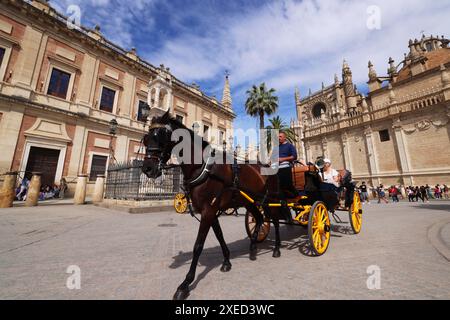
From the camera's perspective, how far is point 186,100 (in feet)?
89.7

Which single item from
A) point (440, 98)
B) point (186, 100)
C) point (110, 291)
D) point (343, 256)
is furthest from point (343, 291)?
point (440, 98)

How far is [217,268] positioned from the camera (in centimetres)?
296

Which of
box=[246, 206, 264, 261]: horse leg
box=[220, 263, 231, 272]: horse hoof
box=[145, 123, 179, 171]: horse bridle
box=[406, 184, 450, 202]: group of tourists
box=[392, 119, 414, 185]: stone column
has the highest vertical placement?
box=[392, 119, 414, 185]: stone column

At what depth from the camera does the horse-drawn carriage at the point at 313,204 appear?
3.58 metres

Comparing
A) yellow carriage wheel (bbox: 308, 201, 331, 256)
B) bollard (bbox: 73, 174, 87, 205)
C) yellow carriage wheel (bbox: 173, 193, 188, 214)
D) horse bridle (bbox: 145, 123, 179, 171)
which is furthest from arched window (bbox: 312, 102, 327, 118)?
horse bridle (bbox: 145, 123, 179, 171)

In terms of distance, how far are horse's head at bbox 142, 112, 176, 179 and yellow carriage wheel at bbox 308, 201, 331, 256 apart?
2.60 meters

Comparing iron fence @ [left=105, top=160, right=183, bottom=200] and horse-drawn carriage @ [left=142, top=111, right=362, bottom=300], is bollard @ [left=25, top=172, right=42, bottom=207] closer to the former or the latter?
iron fence @ [left=105, top=160, right=183, bottom=200]

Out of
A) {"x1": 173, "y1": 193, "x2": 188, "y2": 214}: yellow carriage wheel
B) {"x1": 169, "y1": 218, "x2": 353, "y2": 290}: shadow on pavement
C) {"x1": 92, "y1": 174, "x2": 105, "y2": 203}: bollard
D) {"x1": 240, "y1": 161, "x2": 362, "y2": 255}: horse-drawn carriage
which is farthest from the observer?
{"x1": 92, "y1": 174, "x2": 105, "y2": 203}: bollard

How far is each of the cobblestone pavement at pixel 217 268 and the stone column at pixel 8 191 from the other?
7239 mm

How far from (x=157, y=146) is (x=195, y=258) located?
153 cm

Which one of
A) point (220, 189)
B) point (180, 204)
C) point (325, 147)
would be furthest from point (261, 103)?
point (220, 189)

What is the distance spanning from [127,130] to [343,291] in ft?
72.9

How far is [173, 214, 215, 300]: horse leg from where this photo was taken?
209 centimetres
